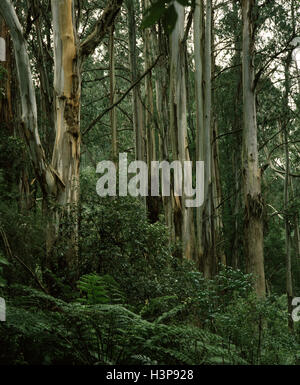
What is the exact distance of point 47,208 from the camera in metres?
6.41

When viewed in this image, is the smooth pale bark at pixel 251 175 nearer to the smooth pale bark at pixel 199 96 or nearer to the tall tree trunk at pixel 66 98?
the smooth pale bark at pixel 199 96

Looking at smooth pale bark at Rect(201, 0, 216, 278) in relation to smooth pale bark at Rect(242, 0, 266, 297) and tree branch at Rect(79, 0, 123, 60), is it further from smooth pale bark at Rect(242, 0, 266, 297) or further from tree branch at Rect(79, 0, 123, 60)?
tree branch at Rect(79, 0, 123, 60)

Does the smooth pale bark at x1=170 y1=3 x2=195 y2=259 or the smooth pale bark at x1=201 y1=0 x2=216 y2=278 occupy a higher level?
the smooth pale bark at x1=170 y1=3 x2=195 y2=259

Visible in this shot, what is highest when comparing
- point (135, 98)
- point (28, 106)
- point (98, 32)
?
point (135, 98)

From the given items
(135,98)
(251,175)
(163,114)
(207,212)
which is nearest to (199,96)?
(251,175)

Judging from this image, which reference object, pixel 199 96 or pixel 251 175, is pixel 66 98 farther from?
pixel 251 175

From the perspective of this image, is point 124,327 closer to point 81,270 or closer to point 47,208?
point 81,270

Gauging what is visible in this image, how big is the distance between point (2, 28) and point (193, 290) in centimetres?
675

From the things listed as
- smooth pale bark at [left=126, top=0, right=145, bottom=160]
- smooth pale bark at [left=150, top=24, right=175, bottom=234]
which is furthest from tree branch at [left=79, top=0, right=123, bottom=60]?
smooth pale bark at [left=126, top=0, right=145, bottom=160]

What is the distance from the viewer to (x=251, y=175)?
11172 mm

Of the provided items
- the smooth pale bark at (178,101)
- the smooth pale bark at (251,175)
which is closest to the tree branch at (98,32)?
the smooth pale bark at (178,101)

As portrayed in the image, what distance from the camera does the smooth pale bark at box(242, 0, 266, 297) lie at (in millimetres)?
10898
